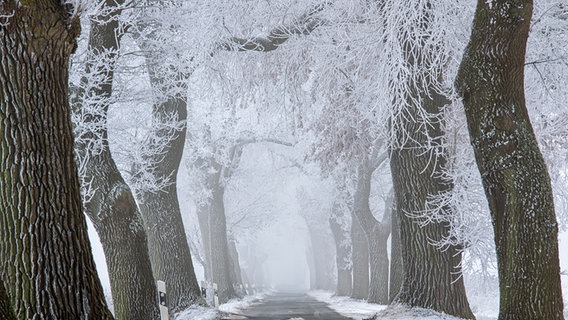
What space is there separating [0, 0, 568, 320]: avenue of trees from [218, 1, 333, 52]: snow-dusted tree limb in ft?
0.17

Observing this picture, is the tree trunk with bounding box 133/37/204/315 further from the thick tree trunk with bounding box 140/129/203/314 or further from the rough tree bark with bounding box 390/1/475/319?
the rough tree bark with bounding box 390/1/475/319

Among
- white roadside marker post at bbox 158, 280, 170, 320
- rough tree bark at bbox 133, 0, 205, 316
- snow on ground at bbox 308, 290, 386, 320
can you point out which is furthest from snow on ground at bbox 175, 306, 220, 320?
snow on ground at bbox 308, 290, 386, 320

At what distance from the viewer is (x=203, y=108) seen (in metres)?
20.4

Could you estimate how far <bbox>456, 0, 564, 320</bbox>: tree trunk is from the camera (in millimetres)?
5918

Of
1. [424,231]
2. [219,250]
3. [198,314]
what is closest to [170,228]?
[198,314]

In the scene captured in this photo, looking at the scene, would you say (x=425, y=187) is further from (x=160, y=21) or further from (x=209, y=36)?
(x=160, y=21)

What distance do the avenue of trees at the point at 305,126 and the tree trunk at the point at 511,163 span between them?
16mm

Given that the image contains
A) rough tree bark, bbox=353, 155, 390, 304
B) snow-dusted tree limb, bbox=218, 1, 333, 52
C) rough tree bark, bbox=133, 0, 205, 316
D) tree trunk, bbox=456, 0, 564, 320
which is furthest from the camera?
rough tree bark, bbox=353, 155, 390, 304

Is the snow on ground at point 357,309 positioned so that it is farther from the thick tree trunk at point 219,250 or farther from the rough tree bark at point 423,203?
the thick tree trunk at point 219,250

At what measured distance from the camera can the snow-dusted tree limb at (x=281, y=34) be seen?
36.0ft

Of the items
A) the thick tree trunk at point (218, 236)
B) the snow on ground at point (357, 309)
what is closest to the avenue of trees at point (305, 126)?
the snow on ground at point (357, 309)

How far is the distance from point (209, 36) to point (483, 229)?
6243 millimetres

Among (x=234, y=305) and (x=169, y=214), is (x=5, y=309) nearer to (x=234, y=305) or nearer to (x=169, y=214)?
(x=169, y=214)

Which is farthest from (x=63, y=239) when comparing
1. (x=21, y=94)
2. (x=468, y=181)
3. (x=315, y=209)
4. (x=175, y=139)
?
(x=315, y=209)
